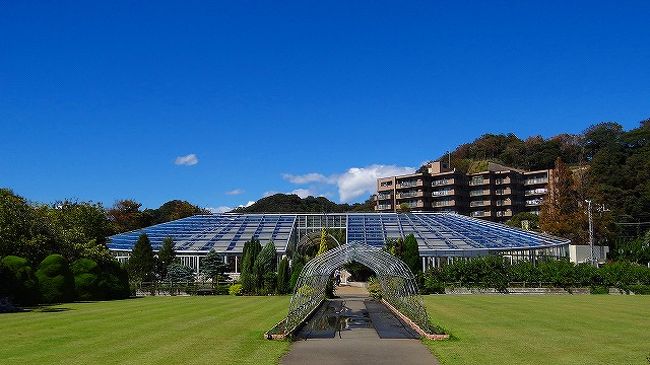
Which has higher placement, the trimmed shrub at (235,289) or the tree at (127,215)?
the tree at (127,215)

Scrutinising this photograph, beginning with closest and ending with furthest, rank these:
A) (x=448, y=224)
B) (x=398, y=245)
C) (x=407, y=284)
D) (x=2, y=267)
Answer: (x=407, y=284) < (x=2, y=267) < (x=398, y=245) < (x=448, y=224)

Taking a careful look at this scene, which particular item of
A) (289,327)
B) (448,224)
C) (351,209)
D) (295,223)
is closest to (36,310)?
(289,327)

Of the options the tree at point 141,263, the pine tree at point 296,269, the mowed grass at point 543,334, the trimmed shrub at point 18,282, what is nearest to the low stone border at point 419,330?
the mowed grass at point 543,334

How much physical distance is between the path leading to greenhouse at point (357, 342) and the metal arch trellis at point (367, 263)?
506 millimetres

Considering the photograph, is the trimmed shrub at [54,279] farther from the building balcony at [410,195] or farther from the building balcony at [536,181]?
the building balcony at [536,181]

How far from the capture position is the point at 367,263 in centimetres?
2962

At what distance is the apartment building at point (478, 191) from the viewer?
106938 mm

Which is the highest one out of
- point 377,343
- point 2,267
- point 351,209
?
point 351,209

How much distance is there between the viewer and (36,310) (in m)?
27.8

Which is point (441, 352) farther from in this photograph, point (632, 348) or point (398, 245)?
point (398, 245)

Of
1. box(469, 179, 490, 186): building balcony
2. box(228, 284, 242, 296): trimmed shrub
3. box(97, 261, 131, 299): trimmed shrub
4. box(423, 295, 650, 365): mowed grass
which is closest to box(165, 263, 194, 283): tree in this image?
box(228, 284, 242, 296): trimmed shrub

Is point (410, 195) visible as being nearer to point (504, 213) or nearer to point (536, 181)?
point (504, 213)

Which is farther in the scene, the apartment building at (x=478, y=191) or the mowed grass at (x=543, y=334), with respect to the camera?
the apartment building at (x=478, y=191)

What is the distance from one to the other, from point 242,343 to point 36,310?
15094 millimetres
